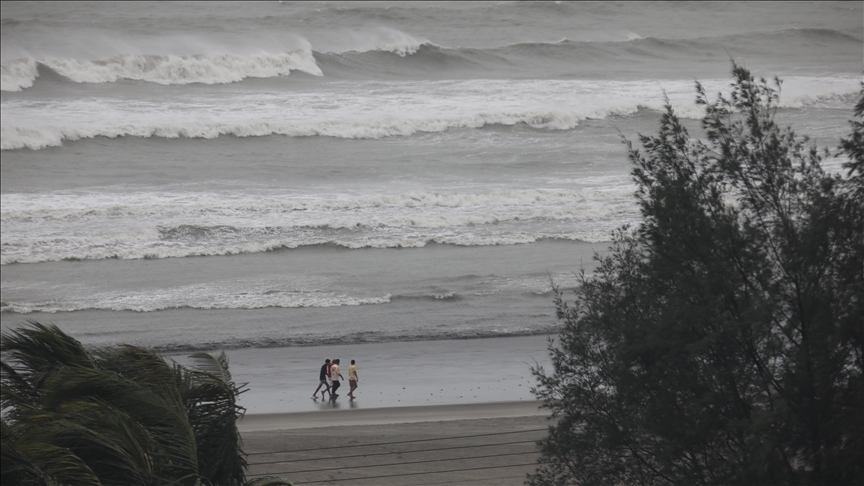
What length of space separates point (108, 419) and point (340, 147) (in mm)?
32604

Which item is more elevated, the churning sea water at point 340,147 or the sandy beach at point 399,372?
the churning sea water at point 340,147

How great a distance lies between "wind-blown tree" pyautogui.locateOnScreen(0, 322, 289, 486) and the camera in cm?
482

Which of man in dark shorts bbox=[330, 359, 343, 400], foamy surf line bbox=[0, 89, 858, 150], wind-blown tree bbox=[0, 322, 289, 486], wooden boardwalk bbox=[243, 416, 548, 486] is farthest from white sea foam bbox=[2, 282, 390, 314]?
foamy surf line bbox=[0, 89, 858, 150]

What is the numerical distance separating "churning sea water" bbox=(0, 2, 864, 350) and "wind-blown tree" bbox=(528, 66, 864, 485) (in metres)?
2.57

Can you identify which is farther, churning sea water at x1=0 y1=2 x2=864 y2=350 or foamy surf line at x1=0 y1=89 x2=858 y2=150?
foamy surf line at x1=0 y1=89 x2=858 y2=150

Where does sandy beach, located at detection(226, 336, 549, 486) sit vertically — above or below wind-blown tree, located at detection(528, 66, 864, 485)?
below

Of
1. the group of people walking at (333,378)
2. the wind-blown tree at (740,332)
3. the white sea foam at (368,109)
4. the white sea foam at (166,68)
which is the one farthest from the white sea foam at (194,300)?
the white sea foam at (166,68)

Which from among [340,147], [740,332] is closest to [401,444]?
[740,332]

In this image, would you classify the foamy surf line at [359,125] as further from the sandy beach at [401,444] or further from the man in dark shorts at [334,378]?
the sandy beach at [401,444]

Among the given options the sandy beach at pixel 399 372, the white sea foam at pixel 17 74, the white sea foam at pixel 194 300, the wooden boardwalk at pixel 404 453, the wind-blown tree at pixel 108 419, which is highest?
the white sea foam at pixel 17 74

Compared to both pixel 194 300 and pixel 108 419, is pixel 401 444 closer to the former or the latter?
pixel 108 419

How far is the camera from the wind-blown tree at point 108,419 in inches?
Result: 190

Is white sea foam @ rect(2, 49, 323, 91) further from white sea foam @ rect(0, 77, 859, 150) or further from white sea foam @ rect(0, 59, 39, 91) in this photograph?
white sea foam @ rect(0, 77, 859, 150)

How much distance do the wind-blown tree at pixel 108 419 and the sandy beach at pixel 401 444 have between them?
5.33m
